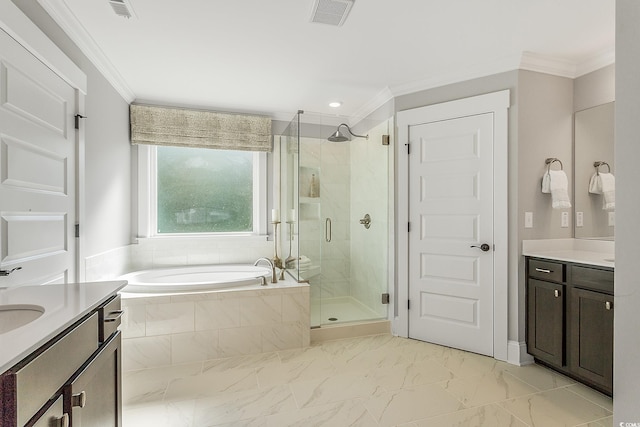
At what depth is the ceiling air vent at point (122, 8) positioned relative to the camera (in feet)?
6.15

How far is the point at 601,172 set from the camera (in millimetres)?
2576

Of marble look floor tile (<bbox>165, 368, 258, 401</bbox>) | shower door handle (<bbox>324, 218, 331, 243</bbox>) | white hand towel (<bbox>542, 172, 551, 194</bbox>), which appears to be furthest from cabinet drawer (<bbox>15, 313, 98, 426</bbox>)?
white hand towel (<bbox>542, 172, 551, 194</bbox>)

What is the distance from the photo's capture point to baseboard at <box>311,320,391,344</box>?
3.05 metres

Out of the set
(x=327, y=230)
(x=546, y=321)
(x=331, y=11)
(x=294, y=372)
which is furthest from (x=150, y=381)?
(x=546, y=321)

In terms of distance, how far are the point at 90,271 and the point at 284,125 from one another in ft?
8.29

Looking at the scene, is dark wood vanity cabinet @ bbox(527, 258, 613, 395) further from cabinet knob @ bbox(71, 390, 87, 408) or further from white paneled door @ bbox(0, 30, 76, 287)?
white paneled door @ bbox(0, 30, 76, 287)

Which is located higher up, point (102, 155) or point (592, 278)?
point (102, 155)

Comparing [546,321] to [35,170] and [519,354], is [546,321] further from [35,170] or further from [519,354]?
[35,170]

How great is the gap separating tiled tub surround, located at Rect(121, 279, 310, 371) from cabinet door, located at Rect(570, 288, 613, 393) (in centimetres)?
195

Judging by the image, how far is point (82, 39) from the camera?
221cm

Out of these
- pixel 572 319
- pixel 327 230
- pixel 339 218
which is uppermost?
pixel 339 218

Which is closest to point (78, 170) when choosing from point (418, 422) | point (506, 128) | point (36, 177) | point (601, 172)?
point (36, 177)

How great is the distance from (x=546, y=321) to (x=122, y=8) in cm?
343

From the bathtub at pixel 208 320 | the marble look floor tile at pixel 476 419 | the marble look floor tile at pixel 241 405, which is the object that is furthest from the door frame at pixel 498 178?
the marble look floor tile at pixel 241 405
